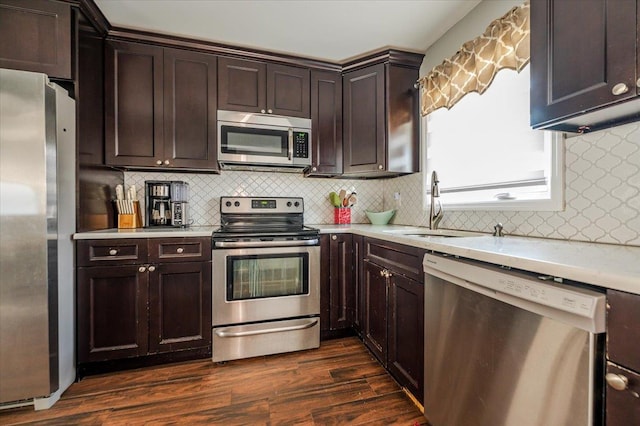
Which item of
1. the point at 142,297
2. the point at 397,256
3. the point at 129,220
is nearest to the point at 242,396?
the point at 142,297

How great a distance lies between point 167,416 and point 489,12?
297 cm

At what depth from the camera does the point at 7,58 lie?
1651 mm

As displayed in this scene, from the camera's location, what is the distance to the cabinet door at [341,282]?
2291 millimetres

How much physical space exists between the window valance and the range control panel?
1338 mm

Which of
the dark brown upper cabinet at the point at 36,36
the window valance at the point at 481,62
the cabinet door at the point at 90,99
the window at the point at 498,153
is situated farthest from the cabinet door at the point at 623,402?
the dark brown upper cabinet at the point at 36,36

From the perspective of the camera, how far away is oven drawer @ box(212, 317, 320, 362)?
6.55 ft

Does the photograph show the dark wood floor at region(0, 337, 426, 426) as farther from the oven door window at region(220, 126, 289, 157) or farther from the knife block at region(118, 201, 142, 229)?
the oven door window at region(220, 126, 289, 157)

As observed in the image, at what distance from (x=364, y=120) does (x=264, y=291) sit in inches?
66.9

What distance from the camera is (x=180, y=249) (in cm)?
196

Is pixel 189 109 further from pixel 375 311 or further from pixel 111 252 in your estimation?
pixel 375 311

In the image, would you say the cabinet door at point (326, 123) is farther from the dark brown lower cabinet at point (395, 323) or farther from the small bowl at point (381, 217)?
the dark brown lower cabinet at point (395, 323)

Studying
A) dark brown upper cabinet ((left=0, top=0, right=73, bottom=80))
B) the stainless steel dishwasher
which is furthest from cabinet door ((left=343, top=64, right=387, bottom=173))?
dark brown upper cabinet ((left=0, top=0, right=73, bottom=80))

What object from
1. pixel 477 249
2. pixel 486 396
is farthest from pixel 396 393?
pixel 477 249

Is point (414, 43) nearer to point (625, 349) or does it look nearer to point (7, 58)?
point (625, 349)
